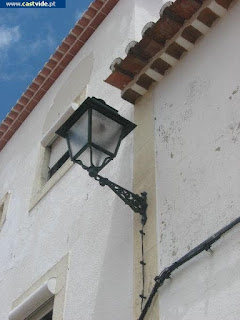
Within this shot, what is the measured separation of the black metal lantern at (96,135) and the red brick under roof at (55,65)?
393 cm

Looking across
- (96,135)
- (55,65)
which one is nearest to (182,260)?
(96,135)

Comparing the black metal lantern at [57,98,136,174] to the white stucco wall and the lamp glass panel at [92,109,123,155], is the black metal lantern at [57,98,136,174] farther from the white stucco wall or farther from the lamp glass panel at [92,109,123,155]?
the white stucco wall

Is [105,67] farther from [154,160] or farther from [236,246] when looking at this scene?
[236,246]

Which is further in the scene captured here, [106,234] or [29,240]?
[29,240]

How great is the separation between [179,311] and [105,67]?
4.15m

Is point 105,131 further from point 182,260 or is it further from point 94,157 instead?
point 182,260

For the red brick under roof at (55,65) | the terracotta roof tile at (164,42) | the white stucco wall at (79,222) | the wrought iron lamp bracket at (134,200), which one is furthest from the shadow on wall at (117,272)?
the red brick under roof at (55,65)

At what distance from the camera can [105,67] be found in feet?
24.0

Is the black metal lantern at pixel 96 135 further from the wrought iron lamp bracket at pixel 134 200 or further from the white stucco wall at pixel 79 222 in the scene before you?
the white stucco wall at pixel 79 222

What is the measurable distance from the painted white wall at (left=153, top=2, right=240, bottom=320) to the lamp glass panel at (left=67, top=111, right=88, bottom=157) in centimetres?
68

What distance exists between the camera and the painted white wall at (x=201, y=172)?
11.9 feet

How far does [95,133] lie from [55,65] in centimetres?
447

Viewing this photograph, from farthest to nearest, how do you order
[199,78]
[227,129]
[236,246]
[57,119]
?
[57,119]
[199,78]
[227,129]
[236,246]

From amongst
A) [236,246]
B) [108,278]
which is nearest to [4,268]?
[108,278]
